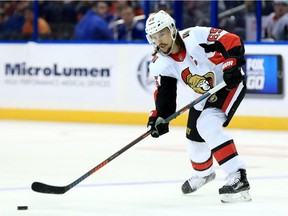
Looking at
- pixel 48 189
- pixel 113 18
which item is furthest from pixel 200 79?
pixel 113 18

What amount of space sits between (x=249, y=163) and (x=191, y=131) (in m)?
1.68

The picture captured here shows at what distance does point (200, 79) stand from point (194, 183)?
64cm

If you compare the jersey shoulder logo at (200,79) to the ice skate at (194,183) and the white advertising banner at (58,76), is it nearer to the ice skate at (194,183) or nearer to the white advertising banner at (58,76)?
the ice skate at (194,183)

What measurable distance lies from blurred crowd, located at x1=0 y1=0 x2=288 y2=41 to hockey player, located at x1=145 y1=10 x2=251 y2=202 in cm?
442

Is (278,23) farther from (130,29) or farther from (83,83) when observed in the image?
(83,83)

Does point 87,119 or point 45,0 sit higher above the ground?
point 45,0

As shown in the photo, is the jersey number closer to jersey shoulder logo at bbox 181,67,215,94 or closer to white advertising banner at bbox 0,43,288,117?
jersey shoulder logo at bbox 181,67,215,94

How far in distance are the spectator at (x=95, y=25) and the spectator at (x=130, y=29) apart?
123mm

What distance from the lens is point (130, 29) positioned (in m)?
10.5

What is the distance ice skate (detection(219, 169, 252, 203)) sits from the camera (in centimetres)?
522

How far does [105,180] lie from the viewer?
6.21 meters

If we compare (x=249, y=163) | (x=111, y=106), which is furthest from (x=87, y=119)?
(x=249, y=163)

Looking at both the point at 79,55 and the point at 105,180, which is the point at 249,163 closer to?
the point at 105,180

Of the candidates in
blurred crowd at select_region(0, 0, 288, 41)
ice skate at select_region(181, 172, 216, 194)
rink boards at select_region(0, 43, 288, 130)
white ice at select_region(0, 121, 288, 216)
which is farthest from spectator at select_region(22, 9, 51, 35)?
ice skate at select_region(181, 172, 216, 194)
